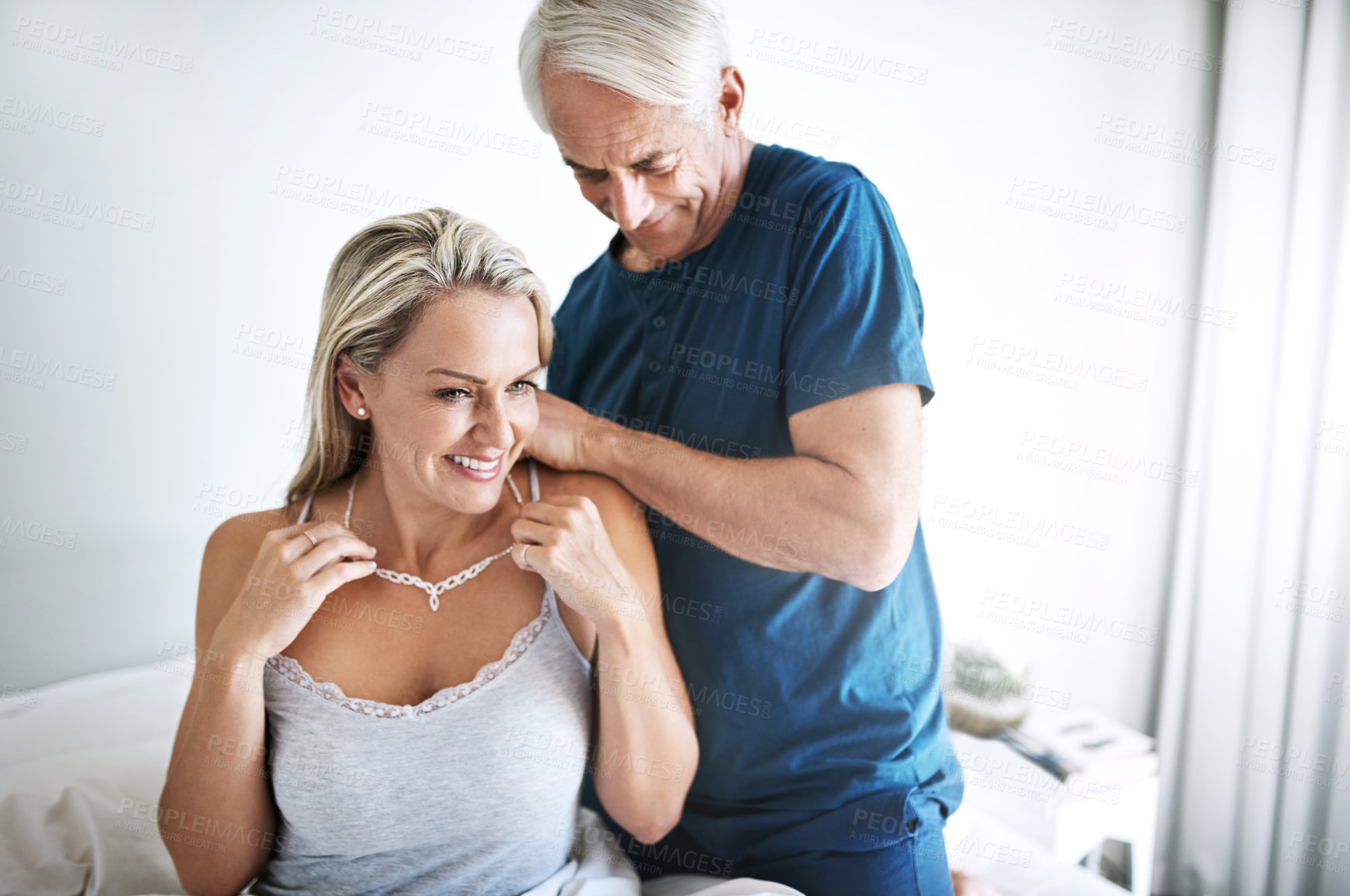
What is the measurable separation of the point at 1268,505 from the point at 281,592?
84.4 inches

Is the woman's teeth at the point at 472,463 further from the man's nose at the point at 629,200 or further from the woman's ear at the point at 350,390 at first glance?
the man's nose at the point at 629,200

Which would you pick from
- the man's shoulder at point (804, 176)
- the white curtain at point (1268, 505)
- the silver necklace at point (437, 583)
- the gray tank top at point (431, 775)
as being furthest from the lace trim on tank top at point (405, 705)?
the white curtain at point (1268, 505)

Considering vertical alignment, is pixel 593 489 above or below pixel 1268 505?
above

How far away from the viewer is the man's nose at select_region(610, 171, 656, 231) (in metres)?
1.23

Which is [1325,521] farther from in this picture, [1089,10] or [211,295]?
[211,295]

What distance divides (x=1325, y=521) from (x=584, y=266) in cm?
170

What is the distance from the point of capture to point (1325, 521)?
199 cm

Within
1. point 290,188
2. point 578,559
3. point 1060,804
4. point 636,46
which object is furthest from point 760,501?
point 1060,804

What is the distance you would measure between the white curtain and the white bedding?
2.70 ft

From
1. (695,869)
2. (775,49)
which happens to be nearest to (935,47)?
(775,49)

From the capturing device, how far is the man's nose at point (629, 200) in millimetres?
1229

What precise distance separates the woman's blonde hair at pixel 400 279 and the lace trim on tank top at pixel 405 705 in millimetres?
392

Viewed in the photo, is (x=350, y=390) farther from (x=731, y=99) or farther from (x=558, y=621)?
(x=731, y=99)

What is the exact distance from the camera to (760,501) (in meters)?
1.21
